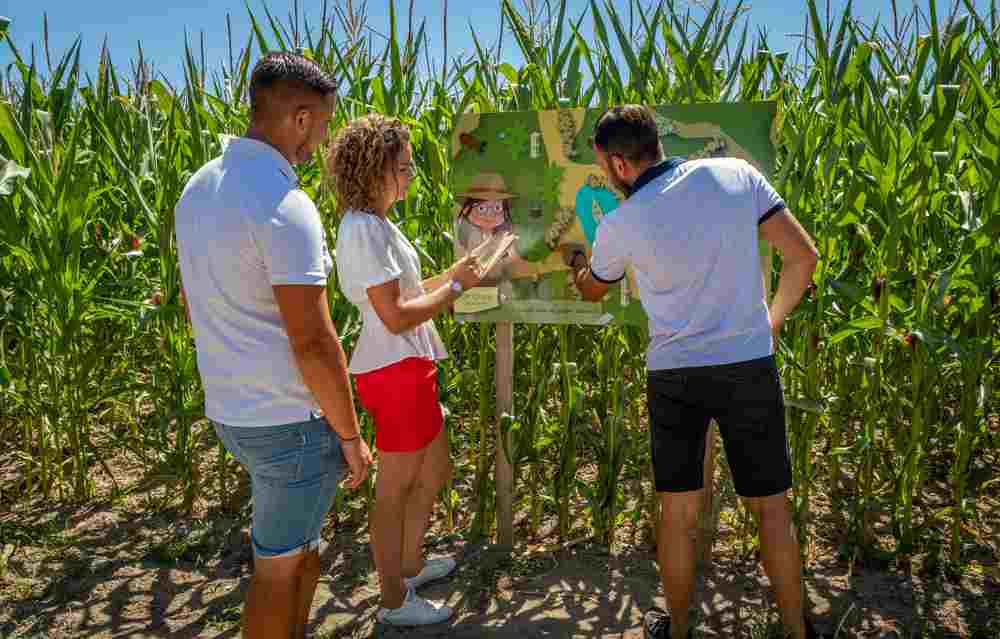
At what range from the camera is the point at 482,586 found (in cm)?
309

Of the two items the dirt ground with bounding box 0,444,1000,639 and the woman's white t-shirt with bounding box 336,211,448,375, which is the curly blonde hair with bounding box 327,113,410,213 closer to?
the woman's white t-shirt with bounding box 336,211,448,375

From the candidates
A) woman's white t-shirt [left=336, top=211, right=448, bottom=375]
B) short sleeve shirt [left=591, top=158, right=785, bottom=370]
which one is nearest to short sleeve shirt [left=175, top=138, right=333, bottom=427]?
woman's white t-shirt [left=336, top=211, right=448, bottom=375]

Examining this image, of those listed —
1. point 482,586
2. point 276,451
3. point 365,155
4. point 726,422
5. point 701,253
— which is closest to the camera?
point 276,451

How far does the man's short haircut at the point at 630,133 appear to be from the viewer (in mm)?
2252

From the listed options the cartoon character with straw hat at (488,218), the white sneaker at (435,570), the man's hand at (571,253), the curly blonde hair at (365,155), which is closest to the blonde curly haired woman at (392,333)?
the curly blonde hair at (365,155)

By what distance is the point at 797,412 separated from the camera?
9.93ft

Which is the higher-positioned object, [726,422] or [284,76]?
[284,76]

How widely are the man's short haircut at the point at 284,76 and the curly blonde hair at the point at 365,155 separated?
54 centimetres

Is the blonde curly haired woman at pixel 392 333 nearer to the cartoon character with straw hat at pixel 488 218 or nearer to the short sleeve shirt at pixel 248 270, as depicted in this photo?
the cartoon character with straw hat at pixel 488 218

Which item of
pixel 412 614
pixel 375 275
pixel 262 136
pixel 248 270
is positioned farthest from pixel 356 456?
pixel 412 614

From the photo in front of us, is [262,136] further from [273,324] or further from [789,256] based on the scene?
[789,256]

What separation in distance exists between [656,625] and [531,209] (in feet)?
4.56

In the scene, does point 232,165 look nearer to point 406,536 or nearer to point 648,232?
point 648,232

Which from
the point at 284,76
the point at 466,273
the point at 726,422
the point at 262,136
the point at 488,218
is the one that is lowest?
the point at 726,422
